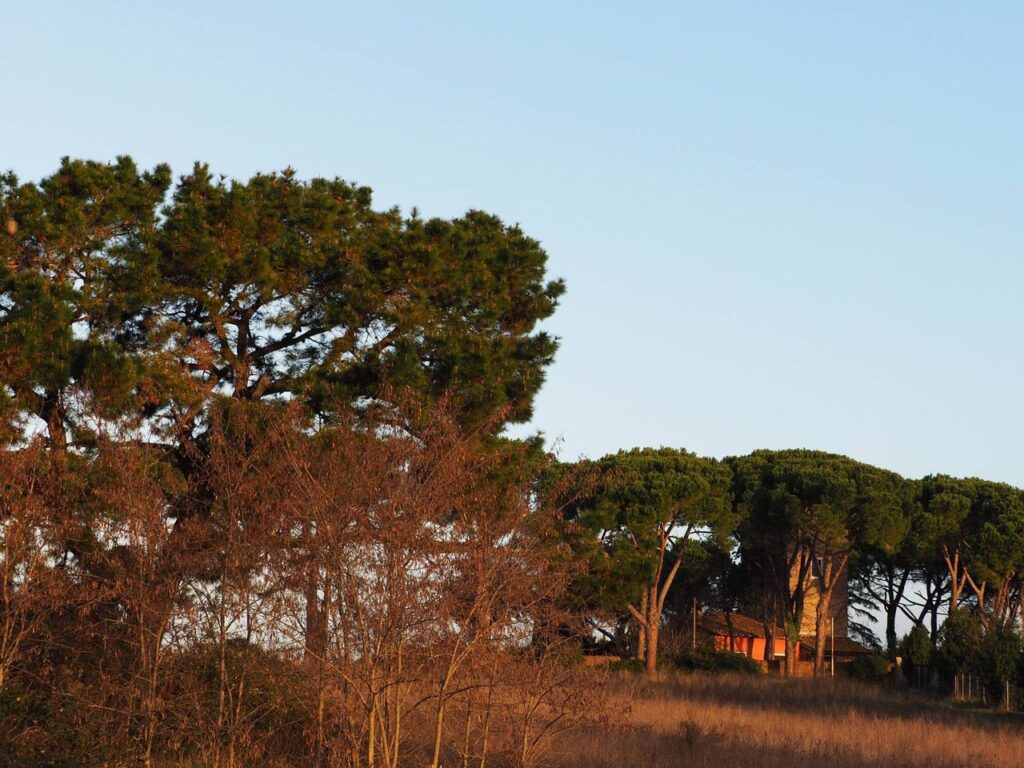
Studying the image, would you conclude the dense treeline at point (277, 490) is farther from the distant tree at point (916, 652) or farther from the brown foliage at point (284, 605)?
the distant tree at point (916, 652)

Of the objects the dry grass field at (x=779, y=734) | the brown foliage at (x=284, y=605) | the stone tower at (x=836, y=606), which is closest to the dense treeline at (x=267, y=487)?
the brown foliage at (x=284, y=605)

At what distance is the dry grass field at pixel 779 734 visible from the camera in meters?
17.5

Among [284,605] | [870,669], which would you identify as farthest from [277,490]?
[870,669]

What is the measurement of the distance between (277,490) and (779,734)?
12.0m

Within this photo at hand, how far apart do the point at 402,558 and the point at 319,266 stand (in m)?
11.3

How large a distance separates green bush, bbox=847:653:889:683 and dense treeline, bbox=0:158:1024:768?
20.9m

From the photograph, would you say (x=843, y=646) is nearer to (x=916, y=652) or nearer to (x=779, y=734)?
(x=916, y=652)

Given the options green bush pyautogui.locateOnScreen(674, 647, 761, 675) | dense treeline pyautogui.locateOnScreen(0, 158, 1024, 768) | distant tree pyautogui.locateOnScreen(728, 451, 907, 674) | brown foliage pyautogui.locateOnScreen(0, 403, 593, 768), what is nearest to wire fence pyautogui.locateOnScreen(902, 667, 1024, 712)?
distant tree pyautogui.locateOnScreen(728, 451, 907, 674)

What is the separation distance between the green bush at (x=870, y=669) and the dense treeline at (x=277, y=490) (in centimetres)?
2090

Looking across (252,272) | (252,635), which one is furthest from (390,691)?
(252,272)

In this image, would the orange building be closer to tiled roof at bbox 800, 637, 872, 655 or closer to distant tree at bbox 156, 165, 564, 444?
tiled roof at bbox 800, 637, 872, 655

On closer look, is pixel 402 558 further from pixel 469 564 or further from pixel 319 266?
pixel 319 266

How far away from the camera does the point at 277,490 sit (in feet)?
44.6

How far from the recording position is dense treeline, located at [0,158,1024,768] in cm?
A: 1164
